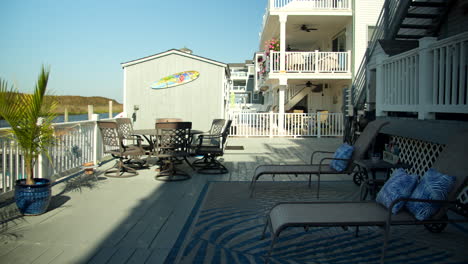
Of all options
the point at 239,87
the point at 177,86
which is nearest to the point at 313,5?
the point at 177,86

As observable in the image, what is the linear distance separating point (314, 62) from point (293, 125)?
2895 millimetres

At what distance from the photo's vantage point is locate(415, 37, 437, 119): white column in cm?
540

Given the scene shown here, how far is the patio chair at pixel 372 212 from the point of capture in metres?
3.07

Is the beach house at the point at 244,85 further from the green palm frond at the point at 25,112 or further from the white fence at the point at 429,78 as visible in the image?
the green palm frond at the point at 25,112

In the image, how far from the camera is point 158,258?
10.6 ft

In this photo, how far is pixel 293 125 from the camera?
53.6 feet

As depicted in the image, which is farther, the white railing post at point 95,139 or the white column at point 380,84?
the white railing post at point 95,139

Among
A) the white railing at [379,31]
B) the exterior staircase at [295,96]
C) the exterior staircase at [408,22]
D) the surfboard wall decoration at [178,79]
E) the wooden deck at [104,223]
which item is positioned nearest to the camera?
the wooden deck at [104,223]

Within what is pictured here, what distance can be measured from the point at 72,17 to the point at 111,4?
2.69 m

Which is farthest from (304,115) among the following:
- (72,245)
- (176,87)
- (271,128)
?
(72,245)

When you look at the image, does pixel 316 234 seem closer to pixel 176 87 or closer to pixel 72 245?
pixel 72 245

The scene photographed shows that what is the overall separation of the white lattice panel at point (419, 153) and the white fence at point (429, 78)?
48 cm

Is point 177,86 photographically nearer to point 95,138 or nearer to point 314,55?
point 95,138

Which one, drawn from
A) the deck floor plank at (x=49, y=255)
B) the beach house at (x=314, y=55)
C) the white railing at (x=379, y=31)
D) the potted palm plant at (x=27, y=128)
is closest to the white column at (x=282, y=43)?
the beach house at (x=314, y=55)
